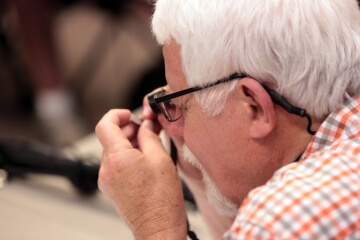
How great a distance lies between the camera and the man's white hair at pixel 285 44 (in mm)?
848

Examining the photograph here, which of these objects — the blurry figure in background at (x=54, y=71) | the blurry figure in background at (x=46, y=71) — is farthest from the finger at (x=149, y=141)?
the blurry figure in background at (x=46, y=71)

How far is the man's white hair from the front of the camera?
0.85 meters

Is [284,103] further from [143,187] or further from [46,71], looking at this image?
[46,71]

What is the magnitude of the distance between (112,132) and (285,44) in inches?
Answer: 15.5

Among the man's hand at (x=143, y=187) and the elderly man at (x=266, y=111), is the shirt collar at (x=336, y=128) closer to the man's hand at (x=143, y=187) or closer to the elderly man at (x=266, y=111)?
the elderly man at (x=266, y=111)

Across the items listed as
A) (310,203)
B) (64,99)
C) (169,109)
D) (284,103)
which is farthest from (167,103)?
(64,99)

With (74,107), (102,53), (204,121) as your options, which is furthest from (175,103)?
(102,53)

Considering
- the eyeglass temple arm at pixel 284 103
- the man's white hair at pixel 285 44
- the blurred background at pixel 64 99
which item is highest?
the man's white hair at pixel 285 44

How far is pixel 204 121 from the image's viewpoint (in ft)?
3.15

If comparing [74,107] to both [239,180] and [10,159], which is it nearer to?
[10,159]

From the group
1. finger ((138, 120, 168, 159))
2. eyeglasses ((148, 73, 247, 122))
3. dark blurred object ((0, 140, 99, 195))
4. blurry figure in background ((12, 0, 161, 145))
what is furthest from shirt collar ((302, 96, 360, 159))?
blurry figure in background ((12, 0, 161, 145))

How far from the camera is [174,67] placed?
958 mm

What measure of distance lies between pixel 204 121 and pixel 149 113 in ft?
0.89

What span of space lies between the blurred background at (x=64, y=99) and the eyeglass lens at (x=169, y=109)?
1.52 ft
